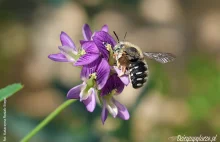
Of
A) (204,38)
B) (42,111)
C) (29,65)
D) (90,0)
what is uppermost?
(90,0)

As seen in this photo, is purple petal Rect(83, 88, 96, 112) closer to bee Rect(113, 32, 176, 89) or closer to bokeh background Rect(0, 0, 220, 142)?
bee Rect(113, 32, 176, 89)

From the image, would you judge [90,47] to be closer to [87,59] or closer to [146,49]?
[87,59]

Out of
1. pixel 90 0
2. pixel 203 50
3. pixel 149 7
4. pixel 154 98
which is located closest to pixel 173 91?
pixel 154 98

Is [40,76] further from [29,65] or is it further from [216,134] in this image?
[216,134]

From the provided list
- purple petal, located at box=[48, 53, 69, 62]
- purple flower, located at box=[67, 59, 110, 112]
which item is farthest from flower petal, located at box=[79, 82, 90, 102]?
purple petal, located at box=[48, 53, 69, 62]

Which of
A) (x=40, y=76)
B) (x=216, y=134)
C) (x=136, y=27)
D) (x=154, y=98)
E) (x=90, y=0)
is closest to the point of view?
(x=90, y=0)

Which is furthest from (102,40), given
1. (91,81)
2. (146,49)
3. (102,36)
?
(146,49)
